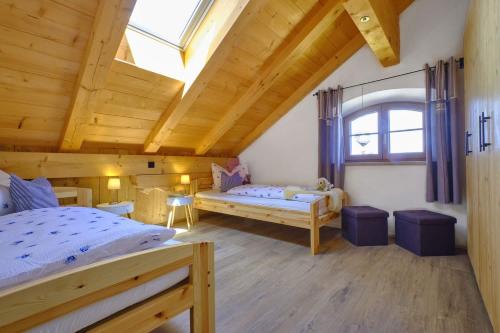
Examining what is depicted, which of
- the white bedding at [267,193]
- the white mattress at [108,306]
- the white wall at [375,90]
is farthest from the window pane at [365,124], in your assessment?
the white mattress at [108,306]

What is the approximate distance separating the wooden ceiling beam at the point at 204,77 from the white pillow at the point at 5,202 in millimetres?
1583

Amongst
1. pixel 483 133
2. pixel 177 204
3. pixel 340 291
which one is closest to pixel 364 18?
pixel 483 133

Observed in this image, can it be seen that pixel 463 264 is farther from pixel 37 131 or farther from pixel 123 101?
pixel 37 131

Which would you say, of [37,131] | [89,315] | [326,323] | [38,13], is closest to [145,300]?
[89,315]

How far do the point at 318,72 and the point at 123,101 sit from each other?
265cm

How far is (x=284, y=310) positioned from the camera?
1.61 meters

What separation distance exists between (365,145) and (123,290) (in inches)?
133

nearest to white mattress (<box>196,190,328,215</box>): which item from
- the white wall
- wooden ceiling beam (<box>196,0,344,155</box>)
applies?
the white wall

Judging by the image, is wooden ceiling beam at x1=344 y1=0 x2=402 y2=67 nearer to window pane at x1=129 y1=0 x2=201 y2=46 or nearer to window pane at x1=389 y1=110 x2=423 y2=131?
window pane at x1=389 y1=110 x2=423 y2=131

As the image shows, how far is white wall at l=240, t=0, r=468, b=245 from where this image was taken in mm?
2705

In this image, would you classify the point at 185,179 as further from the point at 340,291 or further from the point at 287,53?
the point at 340,291

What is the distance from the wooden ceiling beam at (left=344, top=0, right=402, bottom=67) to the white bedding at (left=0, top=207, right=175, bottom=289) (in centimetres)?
237

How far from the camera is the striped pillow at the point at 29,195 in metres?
2.05

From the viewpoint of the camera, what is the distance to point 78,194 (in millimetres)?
2801
